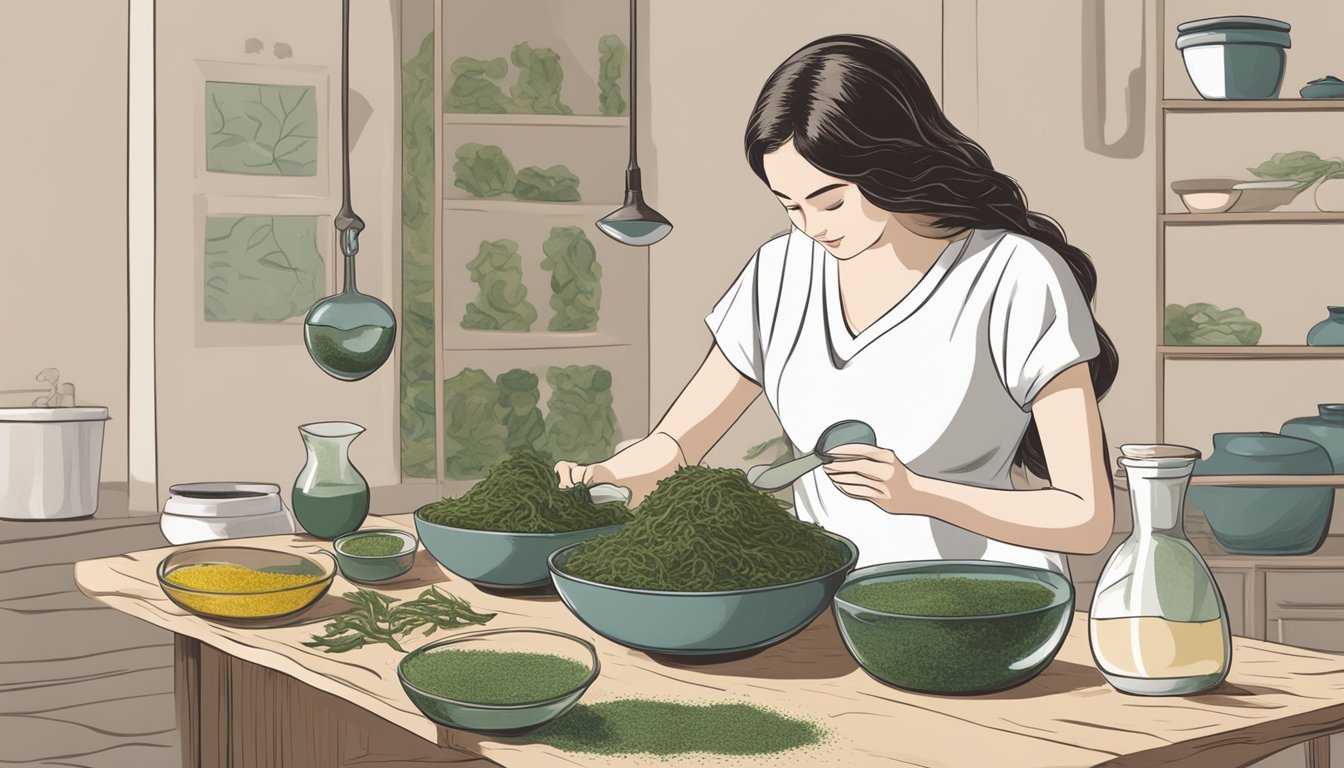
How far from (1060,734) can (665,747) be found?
0.33 m

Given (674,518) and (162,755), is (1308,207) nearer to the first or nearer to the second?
(674,518)

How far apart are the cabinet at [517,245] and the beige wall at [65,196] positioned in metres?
0.74

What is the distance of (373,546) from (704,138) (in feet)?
7.61

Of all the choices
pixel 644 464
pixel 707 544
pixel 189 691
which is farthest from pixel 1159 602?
pixel 189 691

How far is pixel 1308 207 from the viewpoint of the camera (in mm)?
3871

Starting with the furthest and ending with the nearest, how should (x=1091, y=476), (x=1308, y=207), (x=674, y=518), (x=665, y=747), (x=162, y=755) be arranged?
(x=1308, y=207) → (x=162, y=755) → (x=1091, y=476) → (x=674, y=518) → (x=665, y=747)

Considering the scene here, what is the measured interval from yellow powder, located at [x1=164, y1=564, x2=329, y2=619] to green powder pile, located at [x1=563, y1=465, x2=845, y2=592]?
375 millimetres

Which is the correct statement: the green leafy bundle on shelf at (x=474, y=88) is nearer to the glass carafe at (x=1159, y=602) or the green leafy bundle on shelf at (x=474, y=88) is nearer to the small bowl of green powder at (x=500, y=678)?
the small bowl of green powder at (x=500, y=678)

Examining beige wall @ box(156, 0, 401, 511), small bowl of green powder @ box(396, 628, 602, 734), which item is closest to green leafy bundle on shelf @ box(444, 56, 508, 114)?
beige wall @ box(156, 0, 401, 511)

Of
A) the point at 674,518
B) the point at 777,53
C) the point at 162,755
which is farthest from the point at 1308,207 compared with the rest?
the point at 162,755

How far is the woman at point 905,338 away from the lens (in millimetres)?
1543

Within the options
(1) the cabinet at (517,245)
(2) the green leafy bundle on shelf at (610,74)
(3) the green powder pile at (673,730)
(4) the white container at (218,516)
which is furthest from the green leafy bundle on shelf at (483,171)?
(3) the green powder pile at (673,730)

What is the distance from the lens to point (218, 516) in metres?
2.01

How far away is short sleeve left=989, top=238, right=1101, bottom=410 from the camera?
1597 mm
